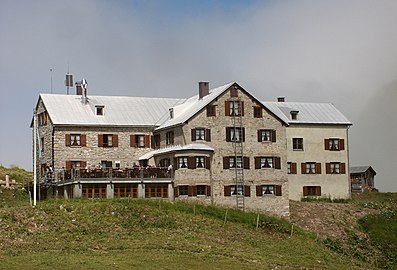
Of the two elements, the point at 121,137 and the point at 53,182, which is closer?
the point at 53,182

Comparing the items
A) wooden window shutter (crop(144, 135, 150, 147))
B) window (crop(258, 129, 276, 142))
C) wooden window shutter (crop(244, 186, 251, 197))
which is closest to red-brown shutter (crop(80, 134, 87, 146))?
wooden window shutter (crop(144, 135, 150, 147))

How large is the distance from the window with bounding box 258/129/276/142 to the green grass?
891cm

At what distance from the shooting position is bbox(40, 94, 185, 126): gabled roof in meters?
74.0

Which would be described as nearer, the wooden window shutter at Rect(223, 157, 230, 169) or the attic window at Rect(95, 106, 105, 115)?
the wooden window shutter at Rect(223, 157, 230, 169)

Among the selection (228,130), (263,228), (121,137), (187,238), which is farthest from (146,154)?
(187,238)

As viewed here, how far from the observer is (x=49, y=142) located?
7375 cm

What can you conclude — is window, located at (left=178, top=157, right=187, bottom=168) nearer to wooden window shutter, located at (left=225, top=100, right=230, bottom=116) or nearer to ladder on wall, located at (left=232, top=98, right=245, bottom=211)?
ladder on wall, located at (left=232, top=98, right=245, bottom=211)

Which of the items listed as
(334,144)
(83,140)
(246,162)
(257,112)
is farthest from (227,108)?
(334,144)

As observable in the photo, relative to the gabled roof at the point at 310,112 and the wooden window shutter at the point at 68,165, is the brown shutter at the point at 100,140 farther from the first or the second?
the gabled roof at the point at 310,112

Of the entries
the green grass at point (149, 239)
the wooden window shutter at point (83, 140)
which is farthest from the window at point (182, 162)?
the wooden window shutter at point (83, 140)

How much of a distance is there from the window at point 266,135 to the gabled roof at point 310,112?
10.6 m

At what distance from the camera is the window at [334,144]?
278ft

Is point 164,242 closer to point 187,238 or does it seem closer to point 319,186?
point 187,238

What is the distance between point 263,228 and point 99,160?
1900 centimetres
